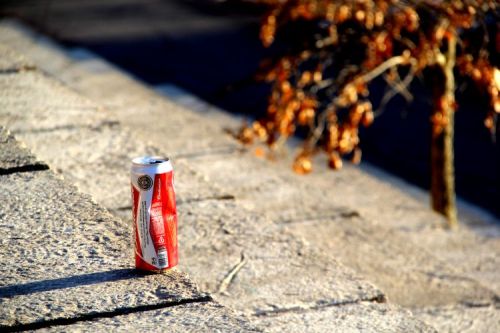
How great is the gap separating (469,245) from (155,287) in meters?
2.77

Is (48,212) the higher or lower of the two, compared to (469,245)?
higher

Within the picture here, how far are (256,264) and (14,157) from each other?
0.96 metres

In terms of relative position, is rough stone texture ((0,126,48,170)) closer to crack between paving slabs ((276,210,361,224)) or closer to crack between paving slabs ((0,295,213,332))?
crack between paving slabs ((0,295,213,332))

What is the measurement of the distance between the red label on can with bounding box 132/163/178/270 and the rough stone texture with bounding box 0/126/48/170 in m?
0.88

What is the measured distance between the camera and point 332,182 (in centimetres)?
572

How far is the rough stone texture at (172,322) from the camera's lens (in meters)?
2.19

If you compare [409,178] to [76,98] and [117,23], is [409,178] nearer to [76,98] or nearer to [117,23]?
[76,98]

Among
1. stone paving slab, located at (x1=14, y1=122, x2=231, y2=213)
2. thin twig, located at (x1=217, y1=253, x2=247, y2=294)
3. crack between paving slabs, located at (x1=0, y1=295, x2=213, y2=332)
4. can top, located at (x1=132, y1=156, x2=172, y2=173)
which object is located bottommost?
thin twig, located at (x1=217, y1=253, x2=247, y2=294)

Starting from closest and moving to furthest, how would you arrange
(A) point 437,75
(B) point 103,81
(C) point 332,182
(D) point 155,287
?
(D) point 155,287 < (A) point 437,75 < (C) point 332,182 < (B) point 103,81

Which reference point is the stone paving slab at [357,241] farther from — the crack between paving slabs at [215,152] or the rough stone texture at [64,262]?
the rough stone texture at [64,262]

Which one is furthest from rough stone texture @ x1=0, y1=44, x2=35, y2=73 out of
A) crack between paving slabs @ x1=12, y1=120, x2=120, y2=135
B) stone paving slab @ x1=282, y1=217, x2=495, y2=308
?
stone paving slab @ x1=282, y1=217, x2=495, y2=308

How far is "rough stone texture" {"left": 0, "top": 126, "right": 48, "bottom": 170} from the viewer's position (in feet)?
10.5

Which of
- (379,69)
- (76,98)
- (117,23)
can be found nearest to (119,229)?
(76,98)

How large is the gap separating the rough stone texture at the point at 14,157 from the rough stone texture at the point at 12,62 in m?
1.55
